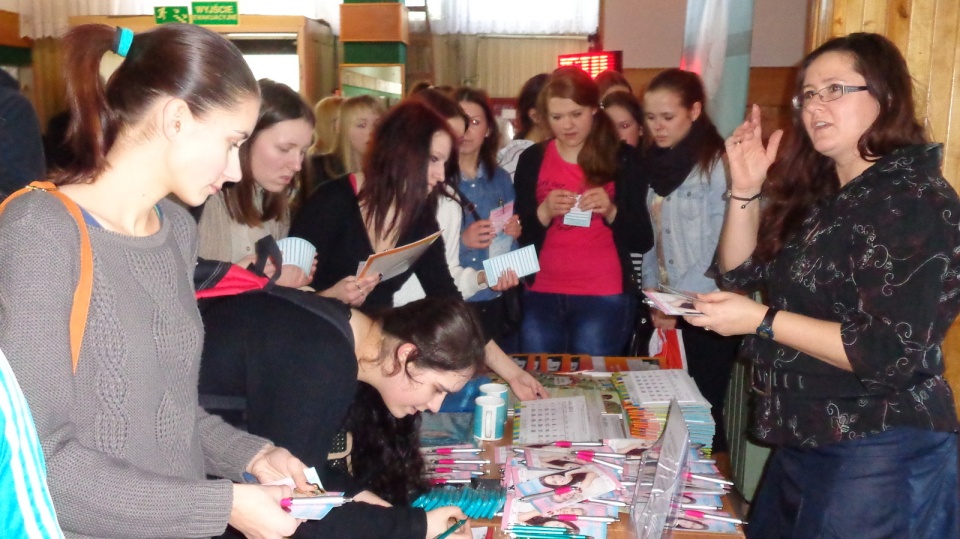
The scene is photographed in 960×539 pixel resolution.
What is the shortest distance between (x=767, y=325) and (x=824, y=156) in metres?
0.42

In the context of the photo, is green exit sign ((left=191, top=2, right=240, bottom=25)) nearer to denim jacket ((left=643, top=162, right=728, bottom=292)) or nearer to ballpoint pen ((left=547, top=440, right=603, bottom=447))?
denim jacket ((left=643, top=162, right=728, bottom=292))

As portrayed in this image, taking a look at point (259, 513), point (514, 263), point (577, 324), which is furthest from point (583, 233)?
point (259, 513)

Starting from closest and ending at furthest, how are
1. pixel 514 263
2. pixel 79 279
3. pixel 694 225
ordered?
pixel 79 279 < pixel 514 263 < pixel 694 225

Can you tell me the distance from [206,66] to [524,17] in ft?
24.3

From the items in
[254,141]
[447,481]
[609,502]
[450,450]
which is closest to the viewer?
[609,502]

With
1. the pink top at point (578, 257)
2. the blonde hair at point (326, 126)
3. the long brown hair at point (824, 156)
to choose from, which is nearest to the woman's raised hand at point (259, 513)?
the long brown hair at point (824, 156)

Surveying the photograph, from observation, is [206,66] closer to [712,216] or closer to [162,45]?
[162,45]

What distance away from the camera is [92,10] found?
836 cm

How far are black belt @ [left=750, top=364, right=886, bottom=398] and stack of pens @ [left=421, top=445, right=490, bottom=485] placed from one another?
0.60 metres

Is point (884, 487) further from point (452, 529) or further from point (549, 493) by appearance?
point (452, 529)

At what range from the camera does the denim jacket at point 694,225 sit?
284 centimetres

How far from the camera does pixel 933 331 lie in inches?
54.3

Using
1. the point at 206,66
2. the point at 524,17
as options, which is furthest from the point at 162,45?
the point at 524,17

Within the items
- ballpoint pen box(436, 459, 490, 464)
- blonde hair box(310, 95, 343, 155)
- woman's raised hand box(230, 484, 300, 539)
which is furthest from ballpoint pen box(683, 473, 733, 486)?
blonde hair box(310, 95, 343, 155)
